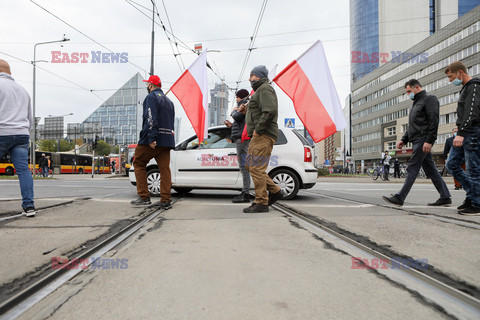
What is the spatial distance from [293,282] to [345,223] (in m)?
1.71

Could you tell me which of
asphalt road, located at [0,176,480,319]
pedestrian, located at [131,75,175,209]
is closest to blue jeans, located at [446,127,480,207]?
asphalt road, located at [0,176,480,319]

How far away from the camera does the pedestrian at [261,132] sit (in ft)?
13.1

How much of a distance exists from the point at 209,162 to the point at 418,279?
4.85 metres

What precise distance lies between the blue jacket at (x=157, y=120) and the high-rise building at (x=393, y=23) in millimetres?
72791

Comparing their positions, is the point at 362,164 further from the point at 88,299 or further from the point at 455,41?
the point at 88,299

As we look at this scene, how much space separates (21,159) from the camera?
143 inches

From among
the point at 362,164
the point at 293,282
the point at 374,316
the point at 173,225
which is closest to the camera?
the point at 374,316

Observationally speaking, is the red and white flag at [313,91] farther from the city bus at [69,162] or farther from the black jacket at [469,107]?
the city bus at [69,162]

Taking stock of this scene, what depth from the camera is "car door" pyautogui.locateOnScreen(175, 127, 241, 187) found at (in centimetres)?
612

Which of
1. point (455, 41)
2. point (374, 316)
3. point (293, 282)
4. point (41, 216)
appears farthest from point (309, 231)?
point (455, 41)

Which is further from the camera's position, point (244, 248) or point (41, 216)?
point (41, 216)

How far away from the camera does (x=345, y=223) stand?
314cm

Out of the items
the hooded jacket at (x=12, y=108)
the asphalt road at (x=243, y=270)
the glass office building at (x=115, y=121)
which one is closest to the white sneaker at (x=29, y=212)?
the asphalt road at (x=243, y=270)

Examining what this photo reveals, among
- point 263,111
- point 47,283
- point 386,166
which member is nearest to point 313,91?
point 263,111
